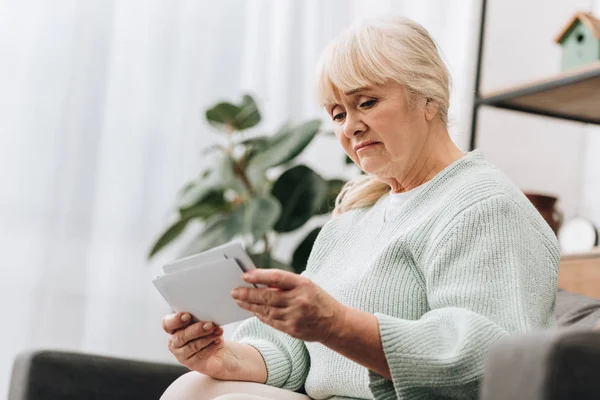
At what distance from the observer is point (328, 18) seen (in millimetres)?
2820

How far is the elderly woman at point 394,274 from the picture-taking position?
1008 millimetres

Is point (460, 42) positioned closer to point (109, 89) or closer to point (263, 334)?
point (109, 89)

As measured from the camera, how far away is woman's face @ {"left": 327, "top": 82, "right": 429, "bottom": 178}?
1311 millimetres

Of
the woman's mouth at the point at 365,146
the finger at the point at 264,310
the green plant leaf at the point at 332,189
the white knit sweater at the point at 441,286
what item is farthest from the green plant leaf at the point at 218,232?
the finger at the point at 264,310

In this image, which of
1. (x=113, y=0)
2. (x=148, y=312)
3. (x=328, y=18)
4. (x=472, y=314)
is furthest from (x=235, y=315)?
(x=328, y=18)

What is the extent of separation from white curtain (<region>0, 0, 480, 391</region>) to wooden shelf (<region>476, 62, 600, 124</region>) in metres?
0.22

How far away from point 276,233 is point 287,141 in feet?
0.93

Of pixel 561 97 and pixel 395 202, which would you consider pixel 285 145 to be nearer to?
pixel 561 97

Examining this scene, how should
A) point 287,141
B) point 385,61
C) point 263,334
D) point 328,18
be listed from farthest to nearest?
1. point 328,18
2. point 287,141
3. point 263,334
4. point 385,61

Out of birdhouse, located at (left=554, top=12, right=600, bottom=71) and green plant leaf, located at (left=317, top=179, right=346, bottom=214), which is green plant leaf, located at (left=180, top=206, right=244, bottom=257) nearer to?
green plant leaf, located at (left=317, top=179, right=346, bottom=214)

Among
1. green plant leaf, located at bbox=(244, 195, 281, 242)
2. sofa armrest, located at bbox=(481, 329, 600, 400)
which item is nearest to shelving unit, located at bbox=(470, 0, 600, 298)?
green plant leaf, located at bbox=(244, 195, 281, 242)

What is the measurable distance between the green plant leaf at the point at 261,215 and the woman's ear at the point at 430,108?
90 centimetres

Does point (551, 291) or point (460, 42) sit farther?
point (460, 42)

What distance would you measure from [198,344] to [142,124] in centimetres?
140
